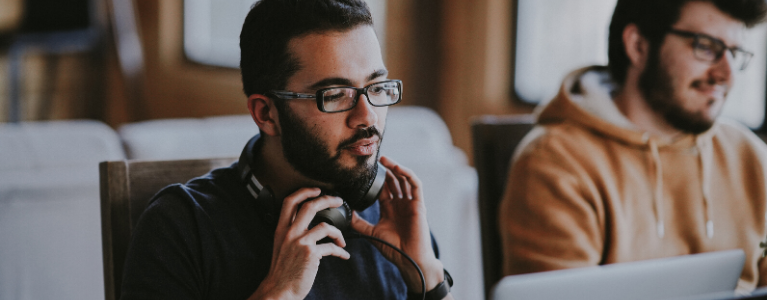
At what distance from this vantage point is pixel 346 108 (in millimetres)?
894

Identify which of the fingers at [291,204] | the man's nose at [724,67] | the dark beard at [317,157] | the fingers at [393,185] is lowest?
the fingers at [393,185]

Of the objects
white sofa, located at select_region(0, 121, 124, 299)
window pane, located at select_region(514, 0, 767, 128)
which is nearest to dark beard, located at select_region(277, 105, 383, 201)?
white sofa, located at select_region(0, 121, 124, 299)

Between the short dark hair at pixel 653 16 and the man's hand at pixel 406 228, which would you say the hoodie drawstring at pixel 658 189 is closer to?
the short dark hair at pixel 653 16

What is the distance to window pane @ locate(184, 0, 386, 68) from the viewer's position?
394cm

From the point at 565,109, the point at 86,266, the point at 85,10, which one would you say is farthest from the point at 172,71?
the point at 565,109

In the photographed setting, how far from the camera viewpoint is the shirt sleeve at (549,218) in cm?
125

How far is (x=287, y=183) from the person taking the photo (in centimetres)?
98

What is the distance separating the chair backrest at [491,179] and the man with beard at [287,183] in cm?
45

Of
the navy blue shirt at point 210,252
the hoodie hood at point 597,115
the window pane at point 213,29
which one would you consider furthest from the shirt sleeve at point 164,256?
the window pane at point 213,29

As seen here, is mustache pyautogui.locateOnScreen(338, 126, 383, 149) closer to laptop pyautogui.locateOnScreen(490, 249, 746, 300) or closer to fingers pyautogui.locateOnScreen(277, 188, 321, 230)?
fingers pyautogui.locateOnScreen(277, 188, 321, 230)

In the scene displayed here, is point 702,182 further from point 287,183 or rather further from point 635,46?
point 287,183

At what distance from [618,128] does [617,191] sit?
143 millimetres

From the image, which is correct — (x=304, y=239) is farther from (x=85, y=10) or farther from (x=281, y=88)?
(x=85, y=10)

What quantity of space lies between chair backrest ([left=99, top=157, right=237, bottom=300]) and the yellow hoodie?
707mm
